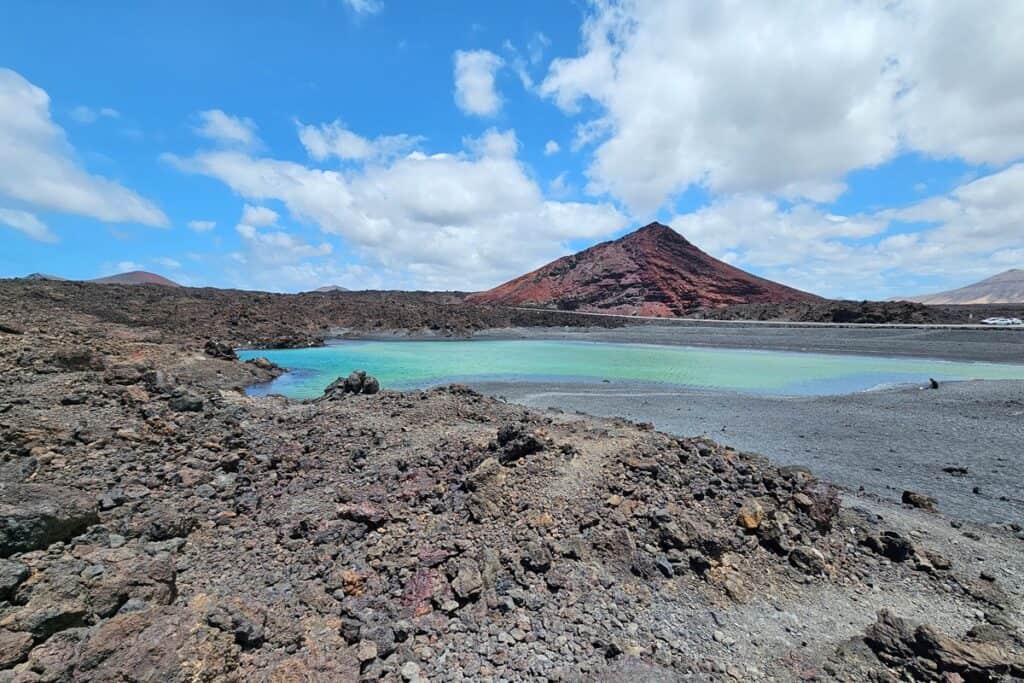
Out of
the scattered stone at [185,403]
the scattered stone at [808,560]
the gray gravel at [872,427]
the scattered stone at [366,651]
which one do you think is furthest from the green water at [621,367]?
the scattered stone at [808,560]

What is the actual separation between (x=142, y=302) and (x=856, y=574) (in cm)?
4947

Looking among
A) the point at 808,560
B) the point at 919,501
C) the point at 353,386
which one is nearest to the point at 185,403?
the point at 353,386

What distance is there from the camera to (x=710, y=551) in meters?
4.80

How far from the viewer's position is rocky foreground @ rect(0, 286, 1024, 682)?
3297mm

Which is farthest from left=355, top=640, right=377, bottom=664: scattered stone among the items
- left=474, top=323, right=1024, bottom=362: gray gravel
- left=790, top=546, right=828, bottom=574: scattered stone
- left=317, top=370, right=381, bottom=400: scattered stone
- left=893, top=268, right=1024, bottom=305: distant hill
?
left=893, top=268, right=1024, bottom=305: distant hill

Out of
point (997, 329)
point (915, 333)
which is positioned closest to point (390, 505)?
point (915, 333)

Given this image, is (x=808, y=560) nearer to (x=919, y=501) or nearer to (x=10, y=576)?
(x=919, y=501)

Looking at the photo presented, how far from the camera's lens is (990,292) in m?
176

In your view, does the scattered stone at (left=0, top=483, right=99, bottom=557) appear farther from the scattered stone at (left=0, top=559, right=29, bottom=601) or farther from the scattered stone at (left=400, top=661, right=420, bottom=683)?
the scattered stone at (left=400, top=661, right=420, bottom=683)

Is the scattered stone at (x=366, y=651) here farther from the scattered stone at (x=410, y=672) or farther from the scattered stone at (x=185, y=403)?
the scattered stone at (x=185, y=403)

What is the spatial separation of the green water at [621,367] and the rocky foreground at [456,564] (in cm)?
1091

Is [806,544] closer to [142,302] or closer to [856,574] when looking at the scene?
[856,574]

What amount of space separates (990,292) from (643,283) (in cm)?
19481

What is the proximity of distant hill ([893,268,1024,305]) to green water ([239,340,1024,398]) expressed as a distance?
188 metres
